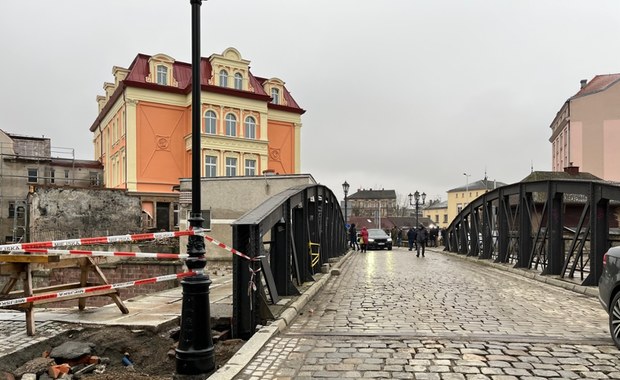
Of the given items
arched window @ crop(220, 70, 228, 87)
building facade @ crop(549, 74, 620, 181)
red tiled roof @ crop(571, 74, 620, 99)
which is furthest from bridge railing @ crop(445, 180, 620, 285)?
red tiled roof @ crop(571, 74, 620, 99)

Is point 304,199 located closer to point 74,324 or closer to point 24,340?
point 74,324

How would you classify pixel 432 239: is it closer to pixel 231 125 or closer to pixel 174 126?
pixel 231 125

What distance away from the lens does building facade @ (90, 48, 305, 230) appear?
3469cm

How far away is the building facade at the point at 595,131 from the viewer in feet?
162

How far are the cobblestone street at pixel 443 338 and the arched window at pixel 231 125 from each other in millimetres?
28984

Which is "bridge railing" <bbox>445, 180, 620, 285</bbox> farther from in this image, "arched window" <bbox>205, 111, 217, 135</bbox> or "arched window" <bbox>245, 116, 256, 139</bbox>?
"arched window" <bbox>205, 111, 217, 135</bbox>

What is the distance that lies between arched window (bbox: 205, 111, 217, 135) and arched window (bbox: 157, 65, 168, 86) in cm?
408

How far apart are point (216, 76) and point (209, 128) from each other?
4.19 metres

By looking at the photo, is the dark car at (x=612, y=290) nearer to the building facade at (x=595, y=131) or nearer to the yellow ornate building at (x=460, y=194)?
the building facade at (x=595, y=131)

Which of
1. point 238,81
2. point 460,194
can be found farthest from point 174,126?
point 460,194

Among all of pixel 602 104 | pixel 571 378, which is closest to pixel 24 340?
Result: pixel 571 378

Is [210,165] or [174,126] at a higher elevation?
[174,126]

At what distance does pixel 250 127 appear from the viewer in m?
38.8

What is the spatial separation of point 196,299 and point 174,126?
33409 millimetres
